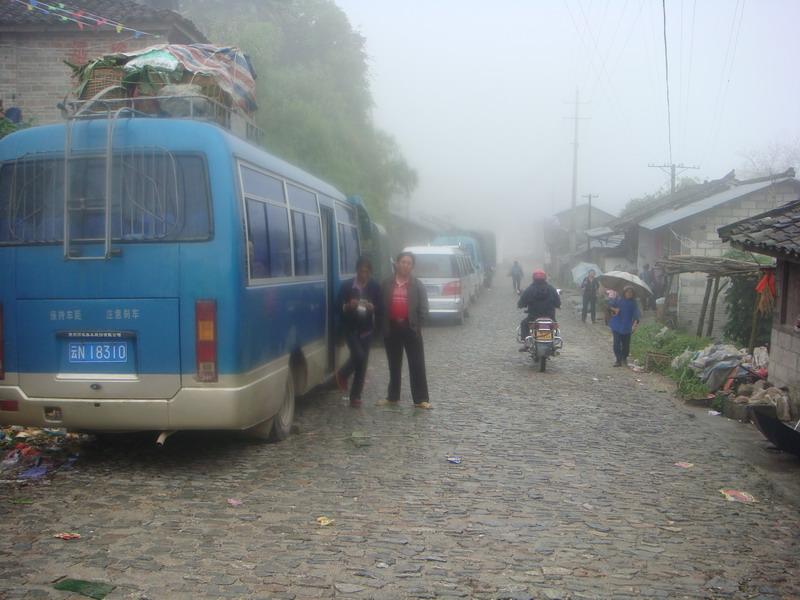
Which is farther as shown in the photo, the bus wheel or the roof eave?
the roof eave

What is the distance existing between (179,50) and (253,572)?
17.5 feet

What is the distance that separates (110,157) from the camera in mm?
6457

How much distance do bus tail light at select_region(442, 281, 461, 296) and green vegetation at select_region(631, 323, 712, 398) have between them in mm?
4899

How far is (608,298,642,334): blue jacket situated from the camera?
15.2 meters

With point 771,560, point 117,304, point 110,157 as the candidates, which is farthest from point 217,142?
point 771,560

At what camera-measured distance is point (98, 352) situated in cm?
653

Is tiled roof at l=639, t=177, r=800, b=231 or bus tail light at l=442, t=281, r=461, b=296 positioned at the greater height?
tiled roof at l=639, t=177, r=800, b=231

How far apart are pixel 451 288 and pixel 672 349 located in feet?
24.2

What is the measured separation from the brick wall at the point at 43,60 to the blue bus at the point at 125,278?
491 inches

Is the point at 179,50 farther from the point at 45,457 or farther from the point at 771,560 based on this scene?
the point at 771,560

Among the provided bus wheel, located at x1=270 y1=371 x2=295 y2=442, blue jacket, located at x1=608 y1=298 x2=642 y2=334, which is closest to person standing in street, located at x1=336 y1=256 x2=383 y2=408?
bus wheel, located at x1=270 y1=371 x2=295 y2=442

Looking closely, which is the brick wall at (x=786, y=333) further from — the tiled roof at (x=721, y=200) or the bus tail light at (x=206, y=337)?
the tiled roof at (x=721, y=200)

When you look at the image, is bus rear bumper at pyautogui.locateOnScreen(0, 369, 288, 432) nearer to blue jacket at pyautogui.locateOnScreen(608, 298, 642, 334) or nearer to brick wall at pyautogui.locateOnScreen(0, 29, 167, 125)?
blue jacket at pyautogui.locateOnScreen(608, 298, 642, 334)

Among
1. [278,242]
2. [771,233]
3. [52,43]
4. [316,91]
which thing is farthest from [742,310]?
[316,91]
